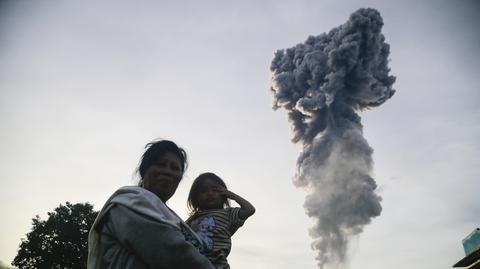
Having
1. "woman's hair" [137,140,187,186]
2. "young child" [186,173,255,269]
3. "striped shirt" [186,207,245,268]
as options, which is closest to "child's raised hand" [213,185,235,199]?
"young child" [186,173,255,269]

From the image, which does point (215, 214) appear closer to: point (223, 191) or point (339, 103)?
point (223, 191)

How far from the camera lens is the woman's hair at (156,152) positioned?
6.54 feet

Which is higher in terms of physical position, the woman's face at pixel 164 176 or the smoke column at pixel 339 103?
the smoke column at pixel 339 103

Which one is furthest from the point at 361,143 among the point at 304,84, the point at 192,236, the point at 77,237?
the point at 192,236

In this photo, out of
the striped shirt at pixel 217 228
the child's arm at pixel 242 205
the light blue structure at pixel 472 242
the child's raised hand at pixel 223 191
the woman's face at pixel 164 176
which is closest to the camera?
the woman's face at pixel 164 176

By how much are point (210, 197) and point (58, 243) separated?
22685mm

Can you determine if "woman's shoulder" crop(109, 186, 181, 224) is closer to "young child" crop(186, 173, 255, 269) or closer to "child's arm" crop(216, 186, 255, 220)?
"young child" crop(186, 173, 255, 269)

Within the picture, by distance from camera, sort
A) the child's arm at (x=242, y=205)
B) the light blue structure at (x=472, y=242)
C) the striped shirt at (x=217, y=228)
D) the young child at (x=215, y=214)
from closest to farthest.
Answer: the striped shirt at (x=217, y=228) → the young child at (x=215, y=214) → the child's arm at (x=242, y=205) → the light blue structure at (x=472, y=242)

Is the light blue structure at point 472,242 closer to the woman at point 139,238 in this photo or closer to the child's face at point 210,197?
the child's face at point 210,197

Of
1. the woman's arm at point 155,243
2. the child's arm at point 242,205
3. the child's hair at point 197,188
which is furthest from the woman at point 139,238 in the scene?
the child's hair at point 197,188

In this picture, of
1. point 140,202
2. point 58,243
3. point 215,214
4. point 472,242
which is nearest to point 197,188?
point 215,214

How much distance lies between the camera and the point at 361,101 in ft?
106

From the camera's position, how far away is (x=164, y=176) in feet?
6.26

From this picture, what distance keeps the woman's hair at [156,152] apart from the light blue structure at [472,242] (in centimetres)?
1517
